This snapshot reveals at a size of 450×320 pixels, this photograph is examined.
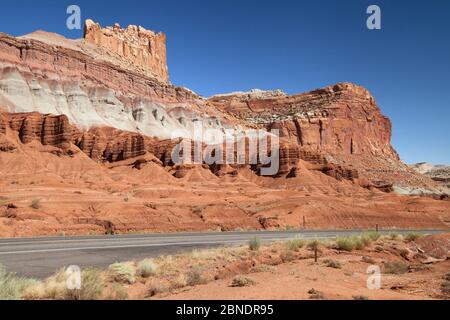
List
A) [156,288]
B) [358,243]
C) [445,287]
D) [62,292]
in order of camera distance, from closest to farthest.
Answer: [62,292], [156,288], [445,287], [358,243]

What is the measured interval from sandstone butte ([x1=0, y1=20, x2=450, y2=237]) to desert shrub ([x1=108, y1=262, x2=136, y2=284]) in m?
20.1

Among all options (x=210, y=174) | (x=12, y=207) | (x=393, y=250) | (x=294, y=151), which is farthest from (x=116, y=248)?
(x=294, y=151)

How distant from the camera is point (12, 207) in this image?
3444 cm

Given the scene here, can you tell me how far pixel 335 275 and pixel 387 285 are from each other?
5.81ft

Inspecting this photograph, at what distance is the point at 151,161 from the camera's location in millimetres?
74375

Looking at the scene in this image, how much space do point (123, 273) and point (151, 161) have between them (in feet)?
206

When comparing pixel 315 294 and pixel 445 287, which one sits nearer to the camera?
pixel 315 294

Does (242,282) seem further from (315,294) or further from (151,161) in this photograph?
(151,161)

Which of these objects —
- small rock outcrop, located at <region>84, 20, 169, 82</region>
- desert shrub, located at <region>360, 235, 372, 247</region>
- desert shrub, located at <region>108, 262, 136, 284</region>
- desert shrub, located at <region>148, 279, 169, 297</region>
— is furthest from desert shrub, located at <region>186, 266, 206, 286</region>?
small rock outcrop, located at <region>84, 20, 169, 82</region>

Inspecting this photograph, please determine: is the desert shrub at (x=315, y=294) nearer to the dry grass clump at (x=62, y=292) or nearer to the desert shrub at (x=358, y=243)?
the dry grass clump at (x=62, y=292)

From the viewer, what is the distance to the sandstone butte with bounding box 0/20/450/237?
3966cm

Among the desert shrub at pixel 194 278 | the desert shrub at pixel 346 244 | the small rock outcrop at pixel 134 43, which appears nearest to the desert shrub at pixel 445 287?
the desert shrub at pixel 194 278

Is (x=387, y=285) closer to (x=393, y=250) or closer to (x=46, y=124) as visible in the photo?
(x=393, y=250)

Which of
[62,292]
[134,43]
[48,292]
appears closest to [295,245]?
[62,292]
